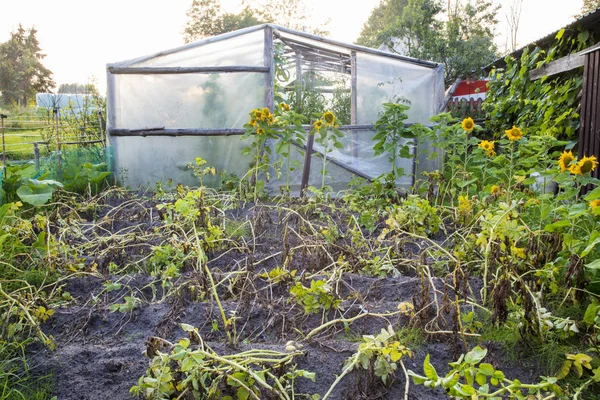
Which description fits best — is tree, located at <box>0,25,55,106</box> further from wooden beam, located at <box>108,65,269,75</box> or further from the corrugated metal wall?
the corrugated metal wall

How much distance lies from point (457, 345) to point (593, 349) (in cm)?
46

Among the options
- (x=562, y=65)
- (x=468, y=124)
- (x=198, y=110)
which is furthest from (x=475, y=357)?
(x=198, y=110)

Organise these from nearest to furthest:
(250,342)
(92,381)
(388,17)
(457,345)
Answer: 1. (92,381)
2. (457,345)
3. (250,342)
4. (388,17)

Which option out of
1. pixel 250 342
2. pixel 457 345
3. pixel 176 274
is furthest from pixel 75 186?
pixel 457 345

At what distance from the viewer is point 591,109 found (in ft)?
14.7

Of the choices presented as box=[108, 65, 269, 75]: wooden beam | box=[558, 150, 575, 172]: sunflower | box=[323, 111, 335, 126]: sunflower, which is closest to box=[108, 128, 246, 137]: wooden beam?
box=[108, 65, 269, 75]: wooden beam

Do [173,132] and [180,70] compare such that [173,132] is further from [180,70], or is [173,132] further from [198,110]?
[180,70]

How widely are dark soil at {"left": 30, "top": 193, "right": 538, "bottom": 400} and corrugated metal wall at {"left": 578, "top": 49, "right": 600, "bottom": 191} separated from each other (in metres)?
2.63

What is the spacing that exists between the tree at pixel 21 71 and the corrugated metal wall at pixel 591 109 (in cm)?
3285

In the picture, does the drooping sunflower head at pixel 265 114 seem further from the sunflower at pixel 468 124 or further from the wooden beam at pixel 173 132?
the sunflower at pixel 468 124

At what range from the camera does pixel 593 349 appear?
173 cm

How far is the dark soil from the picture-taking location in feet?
5.54

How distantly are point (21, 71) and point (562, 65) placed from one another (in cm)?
3578

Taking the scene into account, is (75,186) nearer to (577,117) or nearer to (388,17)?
(577,117)
